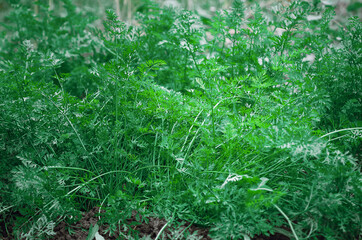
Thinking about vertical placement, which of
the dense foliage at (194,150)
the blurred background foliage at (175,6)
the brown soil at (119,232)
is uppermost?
the blurred background foliage at (175,6)

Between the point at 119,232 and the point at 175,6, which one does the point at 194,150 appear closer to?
the point at 119,232

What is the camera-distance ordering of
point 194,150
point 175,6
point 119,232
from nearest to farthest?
point 119,232, point 194,150, point 175,6

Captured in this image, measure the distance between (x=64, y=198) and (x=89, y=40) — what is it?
81.1 inches

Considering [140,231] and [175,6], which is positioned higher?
[175,6]

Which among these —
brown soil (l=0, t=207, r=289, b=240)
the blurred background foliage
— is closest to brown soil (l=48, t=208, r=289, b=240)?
brown soil (l=0, t=207, r=289, b=240)

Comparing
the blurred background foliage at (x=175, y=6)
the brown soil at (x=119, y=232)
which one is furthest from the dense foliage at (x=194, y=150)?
the blurred background foliage at (x=175, y=6)

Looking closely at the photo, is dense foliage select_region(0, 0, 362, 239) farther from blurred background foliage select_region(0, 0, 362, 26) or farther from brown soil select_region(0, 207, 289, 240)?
blurred background foliage select_region(0, 0, 362, 26)

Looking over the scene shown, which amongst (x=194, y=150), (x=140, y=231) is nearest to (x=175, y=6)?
(x=194, y=150)

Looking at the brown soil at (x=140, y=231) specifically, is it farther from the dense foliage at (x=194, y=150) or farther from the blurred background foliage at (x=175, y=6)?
the blurred background foliage at (x=175, y=6)

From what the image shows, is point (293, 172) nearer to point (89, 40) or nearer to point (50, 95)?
point (50, 95)

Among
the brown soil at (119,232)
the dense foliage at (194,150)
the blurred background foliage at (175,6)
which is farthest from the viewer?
the blurred background foliage at (175,6)

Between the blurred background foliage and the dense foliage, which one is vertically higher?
the blurred background foliage

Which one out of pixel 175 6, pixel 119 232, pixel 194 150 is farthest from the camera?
pixel 175 6

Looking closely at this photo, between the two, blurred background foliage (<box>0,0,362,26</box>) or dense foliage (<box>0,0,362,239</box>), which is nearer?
dense foliage (<box>0,0,362,239</box>)
